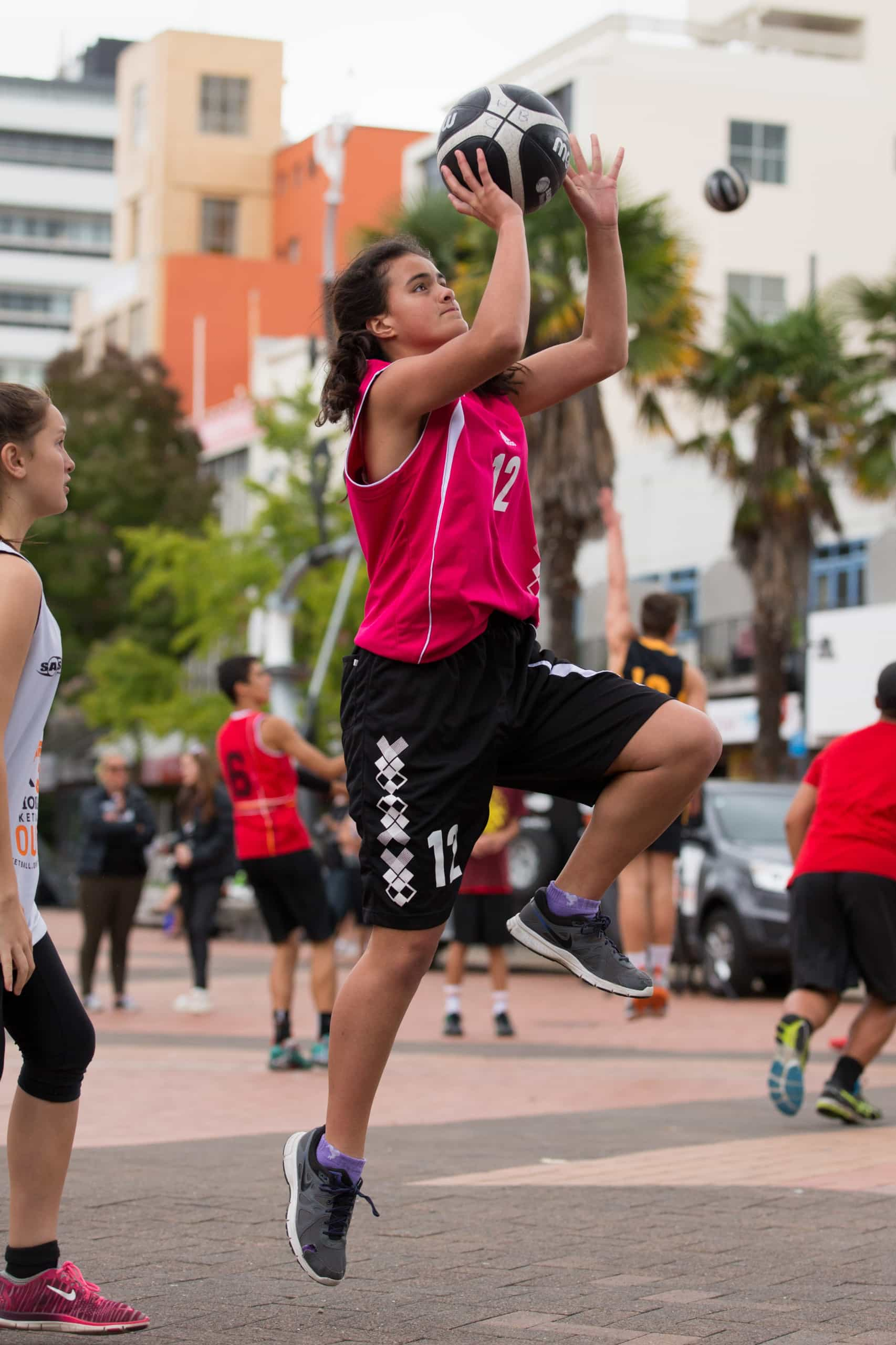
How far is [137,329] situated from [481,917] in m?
61.1

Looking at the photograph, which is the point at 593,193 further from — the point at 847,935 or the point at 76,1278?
the point at 847,935

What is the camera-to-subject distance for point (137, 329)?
238 ft

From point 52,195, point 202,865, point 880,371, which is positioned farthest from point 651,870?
point 52,195

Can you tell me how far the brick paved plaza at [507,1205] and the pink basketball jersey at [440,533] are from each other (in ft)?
5.13

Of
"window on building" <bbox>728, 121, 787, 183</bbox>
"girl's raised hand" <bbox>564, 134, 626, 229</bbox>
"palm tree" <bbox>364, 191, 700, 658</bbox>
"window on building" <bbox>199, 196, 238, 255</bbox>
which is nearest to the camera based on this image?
"girl's raised hand" <bbox>564, 134, 626, 229</bbox>

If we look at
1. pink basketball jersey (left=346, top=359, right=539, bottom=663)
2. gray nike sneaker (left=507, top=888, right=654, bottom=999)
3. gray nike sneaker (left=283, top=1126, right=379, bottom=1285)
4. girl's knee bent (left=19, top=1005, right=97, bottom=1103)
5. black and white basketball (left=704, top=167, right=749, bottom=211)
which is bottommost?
gray nike sneaker (left=283, top=1126, right=379, bottom=1285)

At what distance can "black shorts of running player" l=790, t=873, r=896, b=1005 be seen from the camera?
880cm

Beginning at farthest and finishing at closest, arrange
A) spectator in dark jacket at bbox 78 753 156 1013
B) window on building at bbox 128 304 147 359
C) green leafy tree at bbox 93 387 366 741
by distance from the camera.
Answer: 1. window on building at bbox 128 304 147 359
2. green leafy tree at bbox 93 387 366 741
3. spectator in dark jacket at bbox 78 753 156 1013

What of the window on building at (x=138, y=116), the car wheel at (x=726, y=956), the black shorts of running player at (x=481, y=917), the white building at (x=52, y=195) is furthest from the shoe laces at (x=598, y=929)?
the white building at (x=52, y=195)

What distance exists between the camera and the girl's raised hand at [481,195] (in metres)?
4.49

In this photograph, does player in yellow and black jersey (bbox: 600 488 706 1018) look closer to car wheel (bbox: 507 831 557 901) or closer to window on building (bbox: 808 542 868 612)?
car wheel (bbox: 507 831 557 901)

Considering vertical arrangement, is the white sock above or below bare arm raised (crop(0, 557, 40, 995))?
below

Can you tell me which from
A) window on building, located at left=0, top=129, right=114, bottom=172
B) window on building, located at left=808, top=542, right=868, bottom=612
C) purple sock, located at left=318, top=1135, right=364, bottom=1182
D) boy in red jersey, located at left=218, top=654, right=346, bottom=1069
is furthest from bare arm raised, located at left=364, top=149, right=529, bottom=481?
window on building, located at left=0, top=129, right=114, bottom=172

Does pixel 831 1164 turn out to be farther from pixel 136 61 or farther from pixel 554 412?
pixel 136 61
